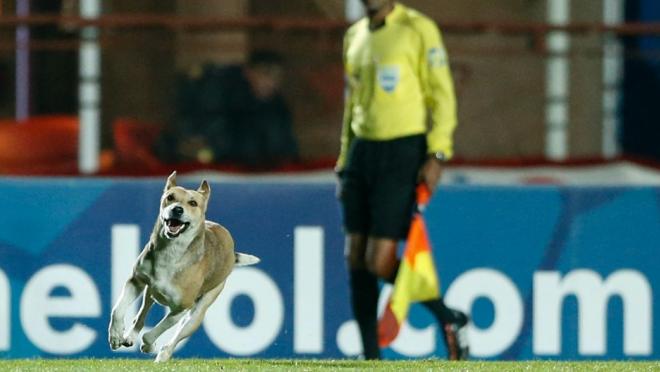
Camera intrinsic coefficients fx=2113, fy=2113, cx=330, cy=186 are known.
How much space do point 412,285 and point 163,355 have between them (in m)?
2.53

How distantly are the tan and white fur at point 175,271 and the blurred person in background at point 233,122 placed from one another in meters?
5.22

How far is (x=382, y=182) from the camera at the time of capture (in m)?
8.96

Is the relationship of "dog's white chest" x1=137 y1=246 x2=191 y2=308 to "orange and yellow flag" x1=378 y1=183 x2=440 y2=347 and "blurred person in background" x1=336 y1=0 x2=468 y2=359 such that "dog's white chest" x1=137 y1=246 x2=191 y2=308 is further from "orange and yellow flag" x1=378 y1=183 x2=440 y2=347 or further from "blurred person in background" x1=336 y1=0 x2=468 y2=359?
"orange and yellow flag" x1=378 y1=183 x2=440 y2=347

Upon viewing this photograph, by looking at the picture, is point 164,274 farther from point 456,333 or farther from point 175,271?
point 456,333

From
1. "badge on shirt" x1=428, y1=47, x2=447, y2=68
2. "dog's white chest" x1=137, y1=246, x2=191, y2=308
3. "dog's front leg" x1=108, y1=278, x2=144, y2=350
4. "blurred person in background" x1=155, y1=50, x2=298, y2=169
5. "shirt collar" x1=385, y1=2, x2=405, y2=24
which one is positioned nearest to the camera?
"dog's front leg" x1=108, y1=278, x2=144, y2=350

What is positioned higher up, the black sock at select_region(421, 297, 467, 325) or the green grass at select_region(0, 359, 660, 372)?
the green grass at select_region(0, 359, 660, 372)

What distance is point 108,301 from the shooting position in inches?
382

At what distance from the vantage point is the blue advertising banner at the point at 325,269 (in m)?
9.72

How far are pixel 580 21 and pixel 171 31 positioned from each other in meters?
2.55

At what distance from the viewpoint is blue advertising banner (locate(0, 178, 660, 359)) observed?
9.72 m

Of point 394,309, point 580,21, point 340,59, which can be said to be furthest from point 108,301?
point 580,21

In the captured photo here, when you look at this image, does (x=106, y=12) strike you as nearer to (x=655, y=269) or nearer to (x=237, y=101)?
(x=237, y=101)

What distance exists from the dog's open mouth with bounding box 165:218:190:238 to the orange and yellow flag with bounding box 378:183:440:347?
314 centimetres

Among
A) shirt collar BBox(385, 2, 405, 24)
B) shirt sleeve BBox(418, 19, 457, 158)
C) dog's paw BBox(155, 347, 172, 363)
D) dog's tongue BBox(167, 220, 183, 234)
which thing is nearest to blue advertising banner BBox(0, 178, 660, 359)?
shirt sleeve BBox(418, 19, 457, 158)
